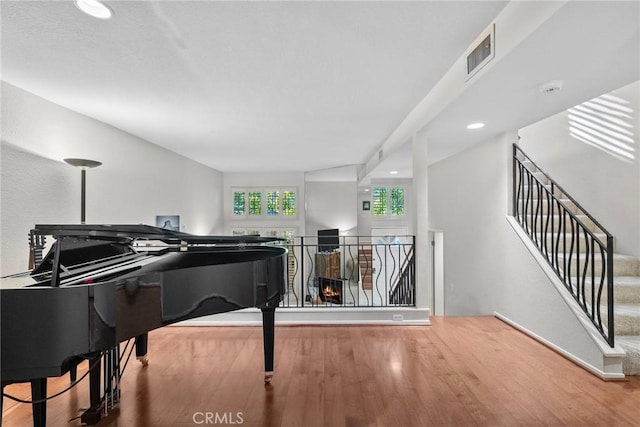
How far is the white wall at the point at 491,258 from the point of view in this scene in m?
2.90

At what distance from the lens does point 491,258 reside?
4.12 metres

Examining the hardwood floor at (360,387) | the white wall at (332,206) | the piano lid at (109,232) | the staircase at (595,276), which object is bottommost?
the hardwood floor at (360,387)

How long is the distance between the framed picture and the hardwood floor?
2.24 m

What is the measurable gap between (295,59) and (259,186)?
6228 mm

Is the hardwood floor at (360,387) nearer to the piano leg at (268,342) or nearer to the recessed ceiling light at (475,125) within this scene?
the piano leg at (268,342)

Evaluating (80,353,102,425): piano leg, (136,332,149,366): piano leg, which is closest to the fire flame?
(136,332,149,366): piano leg

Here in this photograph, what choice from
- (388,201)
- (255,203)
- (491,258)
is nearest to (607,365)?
(491,258)

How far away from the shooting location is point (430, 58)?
2.30 metres

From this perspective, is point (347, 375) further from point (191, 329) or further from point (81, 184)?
point (81, 184)

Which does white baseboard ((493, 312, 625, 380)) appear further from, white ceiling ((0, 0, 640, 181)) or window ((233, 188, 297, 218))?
window ((233, 188, 297, 218))

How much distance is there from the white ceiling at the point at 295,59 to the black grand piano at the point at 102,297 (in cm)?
124

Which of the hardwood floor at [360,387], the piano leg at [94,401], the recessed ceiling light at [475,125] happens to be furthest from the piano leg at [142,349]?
the recessed ceiling light at [475,125]

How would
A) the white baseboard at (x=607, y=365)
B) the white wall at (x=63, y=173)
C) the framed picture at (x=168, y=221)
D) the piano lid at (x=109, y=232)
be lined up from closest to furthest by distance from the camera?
the piano lid at (x=109, y=232) → the white baseboard at (x=607, y=365) → the white wall at (x=63, y=173) → the framed picture at (x=168, y=221)

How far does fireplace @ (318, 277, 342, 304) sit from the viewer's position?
695cm
